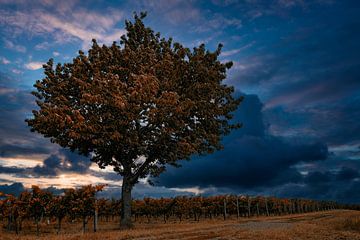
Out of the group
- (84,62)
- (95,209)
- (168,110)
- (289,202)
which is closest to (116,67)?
(84,62)

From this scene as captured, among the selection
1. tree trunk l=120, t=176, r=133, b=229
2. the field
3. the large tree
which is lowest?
the field

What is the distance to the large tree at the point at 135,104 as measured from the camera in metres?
26.1

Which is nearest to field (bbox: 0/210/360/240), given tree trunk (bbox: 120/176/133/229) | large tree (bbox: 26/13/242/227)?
tree trunk (bbox: 120/176/133/229)

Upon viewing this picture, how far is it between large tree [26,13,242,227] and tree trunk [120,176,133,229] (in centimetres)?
9

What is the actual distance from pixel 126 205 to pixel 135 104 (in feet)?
35.6

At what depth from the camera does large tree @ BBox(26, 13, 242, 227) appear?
85.5 feet

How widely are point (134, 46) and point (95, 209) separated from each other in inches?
680

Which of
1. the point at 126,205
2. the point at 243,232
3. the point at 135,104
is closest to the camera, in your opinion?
the point at 243,232

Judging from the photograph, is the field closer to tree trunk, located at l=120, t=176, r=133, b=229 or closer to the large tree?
tree trunk, located at l=120, t=176, r=133, b=229

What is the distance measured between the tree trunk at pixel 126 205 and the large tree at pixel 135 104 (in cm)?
9

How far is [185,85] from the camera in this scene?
3159 cm

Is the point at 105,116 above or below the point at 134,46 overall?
below

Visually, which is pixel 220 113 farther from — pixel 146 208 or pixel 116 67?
pixel 146 208

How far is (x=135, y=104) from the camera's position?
26203 millimetres
